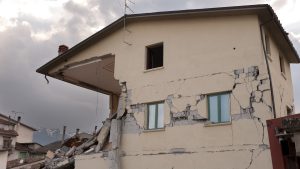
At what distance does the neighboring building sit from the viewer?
476 inches

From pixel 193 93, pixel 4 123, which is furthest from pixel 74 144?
pixel 4 123

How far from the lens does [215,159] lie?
1222cm

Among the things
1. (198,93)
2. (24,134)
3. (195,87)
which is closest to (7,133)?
(24,134)

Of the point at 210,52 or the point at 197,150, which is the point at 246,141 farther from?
the point at 210,52

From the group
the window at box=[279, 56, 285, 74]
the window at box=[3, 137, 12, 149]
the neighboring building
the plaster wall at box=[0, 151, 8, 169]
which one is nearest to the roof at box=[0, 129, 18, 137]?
the window at box=[3, 137, 12, 149]

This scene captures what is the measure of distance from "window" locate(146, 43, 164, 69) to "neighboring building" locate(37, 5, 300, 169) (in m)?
0.05

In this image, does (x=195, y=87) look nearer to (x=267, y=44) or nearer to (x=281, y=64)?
(x=267, y=44)

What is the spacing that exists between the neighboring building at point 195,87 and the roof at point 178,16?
0.05 meters

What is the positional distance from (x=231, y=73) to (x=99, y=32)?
7470 millimetres

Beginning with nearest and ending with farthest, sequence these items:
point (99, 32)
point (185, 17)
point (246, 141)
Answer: point (246, 141) < point (185, 17) < point (99, 32)

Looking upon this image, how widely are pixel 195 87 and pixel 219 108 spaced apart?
4.44 feet

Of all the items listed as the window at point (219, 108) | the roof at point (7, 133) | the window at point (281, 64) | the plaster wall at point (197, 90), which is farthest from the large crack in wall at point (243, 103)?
the roof at point (7, 133)

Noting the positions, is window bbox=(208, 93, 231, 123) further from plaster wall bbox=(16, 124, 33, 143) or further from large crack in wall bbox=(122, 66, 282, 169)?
plaster wall bbox=(16, 124, 33, 143)

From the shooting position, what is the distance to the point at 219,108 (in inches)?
504
